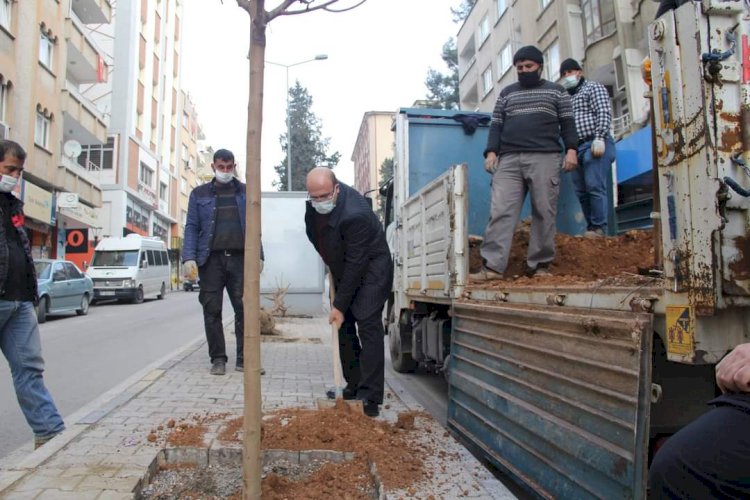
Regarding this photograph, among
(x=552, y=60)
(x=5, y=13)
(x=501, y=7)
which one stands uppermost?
(x=501, y=7)

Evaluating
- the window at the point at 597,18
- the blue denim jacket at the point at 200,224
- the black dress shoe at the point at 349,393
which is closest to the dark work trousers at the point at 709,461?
the black dress shoe at the point at 349,393

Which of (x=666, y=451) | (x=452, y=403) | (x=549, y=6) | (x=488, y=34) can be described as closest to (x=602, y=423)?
(x=666, y=451)

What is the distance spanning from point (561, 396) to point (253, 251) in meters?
1.51

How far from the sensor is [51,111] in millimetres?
21875

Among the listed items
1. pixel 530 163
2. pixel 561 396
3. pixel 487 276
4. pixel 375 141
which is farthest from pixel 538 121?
pixel 375 141

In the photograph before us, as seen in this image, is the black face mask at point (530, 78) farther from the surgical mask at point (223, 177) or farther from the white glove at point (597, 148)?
the surgical mask at point (223, 177)

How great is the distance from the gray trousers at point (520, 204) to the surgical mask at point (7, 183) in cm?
330

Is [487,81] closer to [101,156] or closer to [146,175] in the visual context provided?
[101,156]

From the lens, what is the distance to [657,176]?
2438mm

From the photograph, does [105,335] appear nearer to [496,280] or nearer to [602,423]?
[496,280]

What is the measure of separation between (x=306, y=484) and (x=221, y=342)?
3289 mm

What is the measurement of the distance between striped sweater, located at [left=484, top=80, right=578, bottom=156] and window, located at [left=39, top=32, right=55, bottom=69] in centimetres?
2112

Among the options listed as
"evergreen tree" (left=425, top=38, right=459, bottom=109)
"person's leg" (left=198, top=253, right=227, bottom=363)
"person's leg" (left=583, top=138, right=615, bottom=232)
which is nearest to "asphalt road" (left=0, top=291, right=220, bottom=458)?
"person's leg" (left=198, top=253, right=227, bottom=363)

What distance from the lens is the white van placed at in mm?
21078
